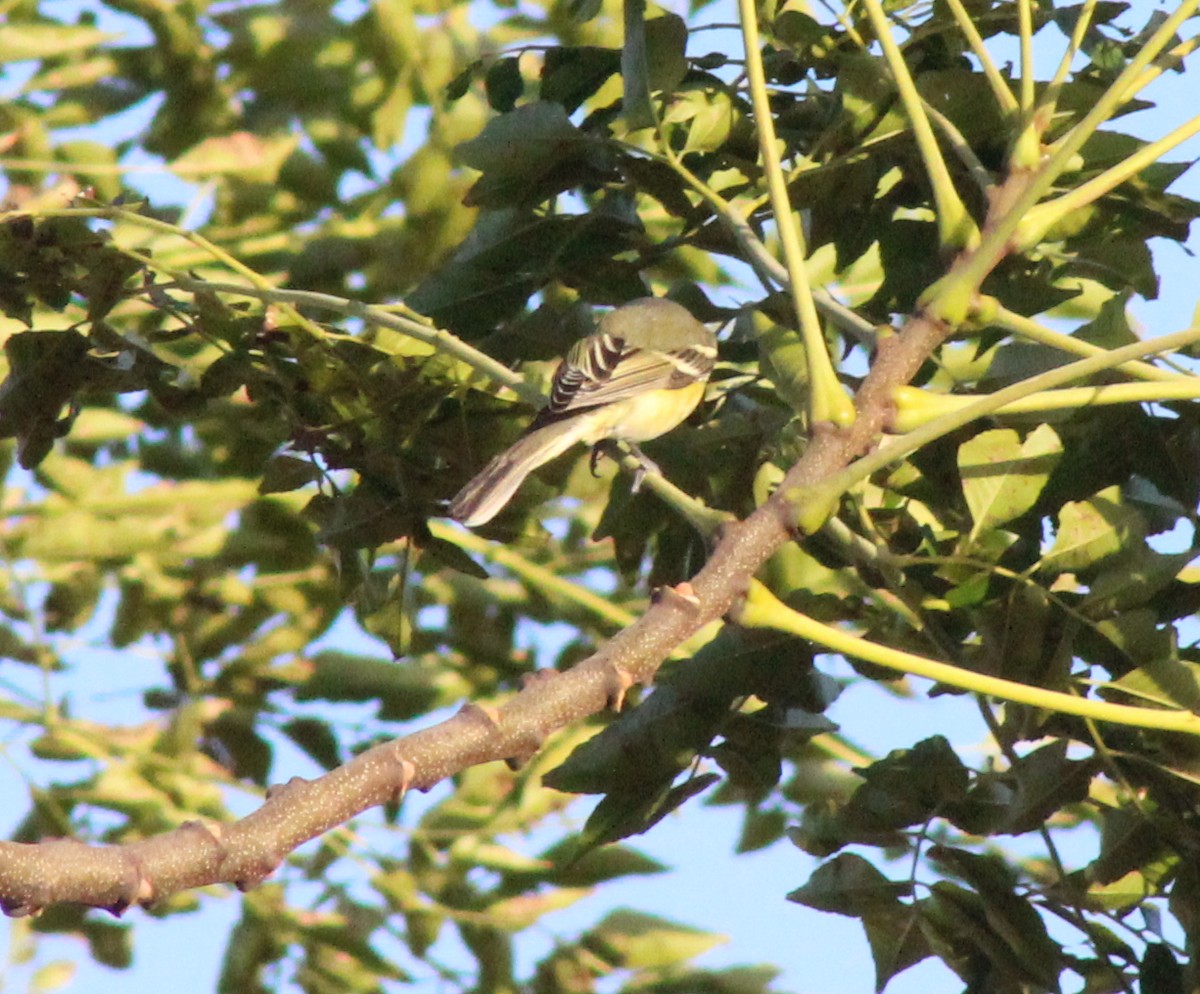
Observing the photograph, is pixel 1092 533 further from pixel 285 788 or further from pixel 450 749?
pixel 285 788

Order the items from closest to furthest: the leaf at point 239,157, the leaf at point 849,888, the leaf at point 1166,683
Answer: the leaf at point 1166,683 → the leaf at point 849,888 → the leaf at point 239,157

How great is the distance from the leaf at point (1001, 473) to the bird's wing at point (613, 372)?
48cm

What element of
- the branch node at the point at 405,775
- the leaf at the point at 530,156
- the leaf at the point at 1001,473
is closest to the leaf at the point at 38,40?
the leaf at the point at 530,156

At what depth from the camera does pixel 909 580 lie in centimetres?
151

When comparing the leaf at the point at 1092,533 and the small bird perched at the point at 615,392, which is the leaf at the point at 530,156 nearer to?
the small bird perched at the point at 615,392

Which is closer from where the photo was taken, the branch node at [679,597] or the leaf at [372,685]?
the branch node at [679,597]

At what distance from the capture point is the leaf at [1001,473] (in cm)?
143

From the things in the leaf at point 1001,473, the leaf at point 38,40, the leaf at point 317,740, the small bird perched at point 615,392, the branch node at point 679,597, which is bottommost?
the leaf at point 317,740

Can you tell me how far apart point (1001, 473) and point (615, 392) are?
1.11 m

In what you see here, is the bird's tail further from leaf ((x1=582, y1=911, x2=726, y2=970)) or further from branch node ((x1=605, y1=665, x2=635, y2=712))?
leaf ((x1=582, y1=911, x2=726, y2=970))

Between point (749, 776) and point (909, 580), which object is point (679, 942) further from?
point (909, 580)

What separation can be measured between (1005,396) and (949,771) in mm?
499

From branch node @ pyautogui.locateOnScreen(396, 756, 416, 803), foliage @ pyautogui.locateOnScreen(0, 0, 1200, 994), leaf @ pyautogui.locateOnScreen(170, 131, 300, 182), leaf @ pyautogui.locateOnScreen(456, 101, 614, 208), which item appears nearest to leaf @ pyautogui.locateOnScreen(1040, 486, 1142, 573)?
foliage @ pyautogui.locateOnScreen(0, 0, 1200, 994)

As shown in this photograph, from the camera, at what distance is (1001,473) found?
1438 mm
